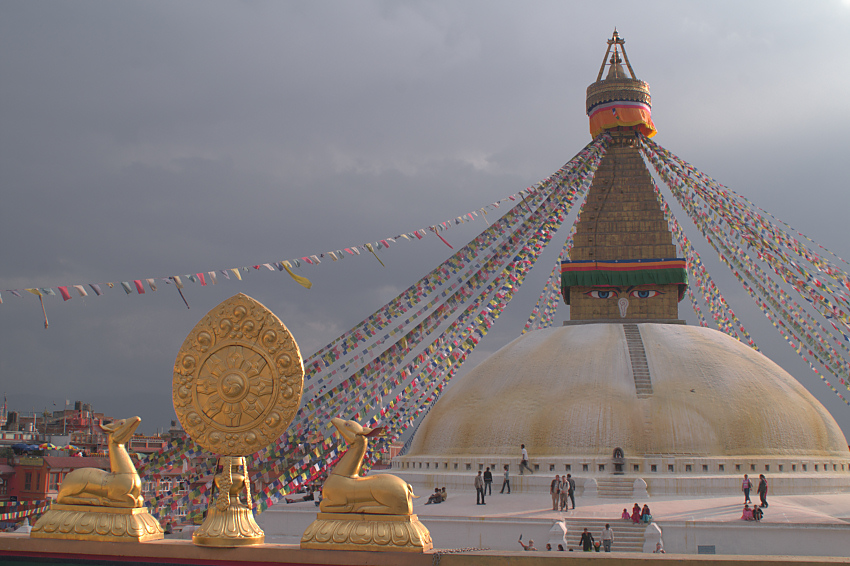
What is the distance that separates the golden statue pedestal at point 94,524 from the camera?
541 centimetres

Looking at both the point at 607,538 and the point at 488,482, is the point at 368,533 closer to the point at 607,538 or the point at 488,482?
the point at 607,538

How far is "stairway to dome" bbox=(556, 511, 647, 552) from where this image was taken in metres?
11.7

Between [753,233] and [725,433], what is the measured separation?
4.41 m

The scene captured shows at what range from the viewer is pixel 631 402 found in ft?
52.8

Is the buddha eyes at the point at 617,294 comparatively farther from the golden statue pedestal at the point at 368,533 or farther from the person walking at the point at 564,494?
the golden statue pedestal at the point at 368,533

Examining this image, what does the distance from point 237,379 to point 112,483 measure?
1.19m

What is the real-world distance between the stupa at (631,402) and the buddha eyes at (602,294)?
3 centimetres

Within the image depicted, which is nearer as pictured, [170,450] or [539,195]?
[170,450]

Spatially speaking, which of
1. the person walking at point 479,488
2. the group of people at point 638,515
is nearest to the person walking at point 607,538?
the group of people at point 638,515

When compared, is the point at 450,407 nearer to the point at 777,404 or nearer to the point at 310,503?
the point at 310,503

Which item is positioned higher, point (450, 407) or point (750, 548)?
point (450, 407)

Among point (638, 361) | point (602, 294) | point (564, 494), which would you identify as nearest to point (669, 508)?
point (564, 494)

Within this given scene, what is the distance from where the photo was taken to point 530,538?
1180 centimetres

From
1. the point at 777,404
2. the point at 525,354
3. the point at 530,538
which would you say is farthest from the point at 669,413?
the point at 530,538
